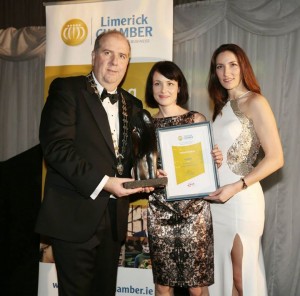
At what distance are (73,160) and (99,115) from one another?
352mm

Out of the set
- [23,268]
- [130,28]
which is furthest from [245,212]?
[23,268]

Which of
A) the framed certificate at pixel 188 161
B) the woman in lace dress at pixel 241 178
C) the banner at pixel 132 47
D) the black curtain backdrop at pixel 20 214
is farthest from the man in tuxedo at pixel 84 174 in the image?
the black curtain backdrop at pixel 20 214

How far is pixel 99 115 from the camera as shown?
2783 millimetres

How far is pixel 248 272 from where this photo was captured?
10.4 feet

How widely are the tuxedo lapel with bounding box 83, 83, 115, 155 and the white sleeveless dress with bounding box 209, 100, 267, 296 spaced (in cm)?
95

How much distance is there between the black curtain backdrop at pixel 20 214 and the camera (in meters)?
5.34

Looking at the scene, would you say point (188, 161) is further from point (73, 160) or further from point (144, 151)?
point (73, 160)

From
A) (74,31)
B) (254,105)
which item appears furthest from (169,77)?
(74,31)

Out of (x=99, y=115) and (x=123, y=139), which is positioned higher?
(x=99, y=115)

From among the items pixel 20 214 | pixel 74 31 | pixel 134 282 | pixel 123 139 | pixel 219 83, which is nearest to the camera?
pixel 123 139

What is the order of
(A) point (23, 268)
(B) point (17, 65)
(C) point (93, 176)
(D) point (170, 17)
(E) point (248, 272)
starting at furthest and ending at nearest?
(B) point (17, 65)
(A) point (23, 268)
(D) point (170, 17)
(E) point (248, 272)
(C) point (93, 176)

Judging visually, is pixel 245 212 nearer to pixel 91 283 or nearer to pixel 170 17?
pixel 91 283

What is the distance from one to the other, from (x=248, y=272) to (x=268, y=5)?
296 cm

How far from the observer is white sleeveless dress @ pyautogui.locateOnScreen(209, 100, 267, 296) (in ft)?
10.5
